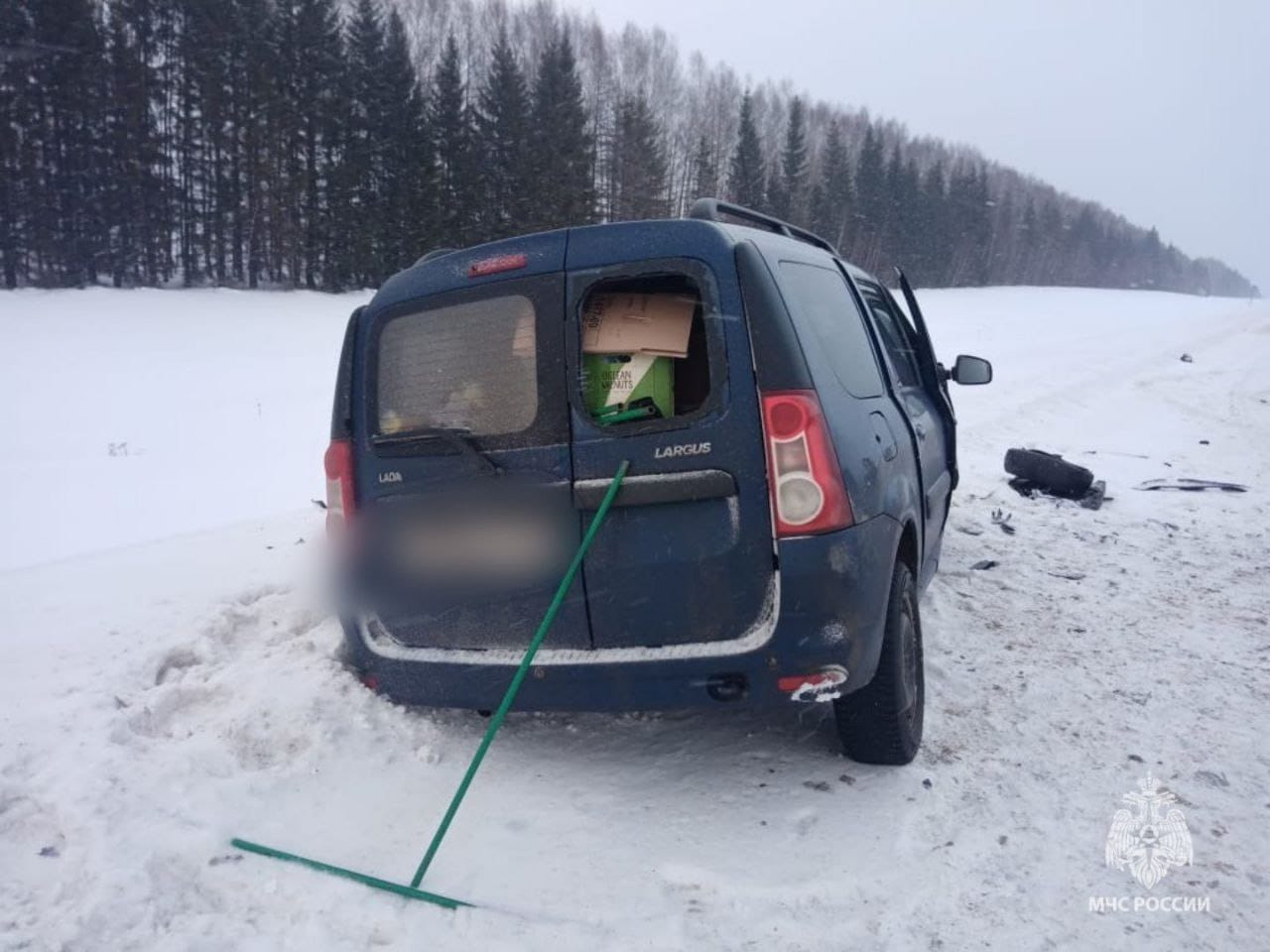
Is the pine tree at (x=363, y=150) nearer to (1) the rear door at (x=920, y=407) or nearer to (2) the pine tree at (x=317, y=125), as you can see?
(2) the pine tree at (x=317, y=125)

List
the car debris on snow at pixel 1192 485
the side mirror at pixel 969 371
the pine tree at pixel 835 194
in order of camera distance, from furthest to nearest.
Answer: the pine tree at pixel 835 194 < the car debris on snow at pixel 1192 485 < the side mirror at pixel 969 371

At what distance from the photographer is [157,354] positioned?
2308 cm

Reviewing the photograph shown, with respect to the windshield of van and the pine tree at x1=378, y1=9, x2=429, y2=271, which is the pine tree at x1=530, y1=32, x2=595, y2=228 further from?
the windshield of van

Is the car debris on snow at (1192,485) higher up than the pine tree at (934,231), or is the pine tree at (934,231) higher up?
the pine tree at (934,231)

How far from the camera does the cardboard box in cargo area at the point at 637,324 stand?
2.97m

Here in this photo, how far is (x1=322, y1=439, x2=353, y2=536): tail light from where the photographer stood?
10.9 feet

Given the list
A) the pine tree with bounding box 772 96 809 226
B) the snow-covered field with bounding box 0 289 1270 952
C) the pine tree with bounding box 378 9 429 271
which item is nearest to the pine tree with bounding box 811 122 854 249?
the pine tree with bounding box 772 96 809 226

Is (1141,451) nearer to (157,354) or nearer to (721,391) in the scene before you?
(721,391)

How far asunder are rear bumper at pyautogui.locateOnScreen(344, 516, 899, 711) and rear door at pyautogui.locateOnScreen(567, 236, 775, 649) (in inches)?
2.3

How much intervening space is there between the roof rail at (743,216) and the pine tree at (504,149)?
41232mm

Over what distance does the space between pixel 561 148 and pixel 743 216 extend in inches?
1733

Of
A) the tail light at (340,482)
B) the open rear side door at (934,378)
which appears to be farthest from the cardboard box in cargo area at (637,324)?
the open rear side door at (934,378)

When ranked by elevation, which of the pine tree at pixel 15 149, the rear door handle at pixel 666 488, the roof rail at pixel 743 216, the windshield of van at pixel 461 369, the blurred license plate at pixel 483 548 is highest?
the pine tree at pixel 15 149

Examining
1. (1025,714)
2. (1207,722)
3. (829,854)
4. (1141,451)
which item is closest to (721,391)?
(829,854)
